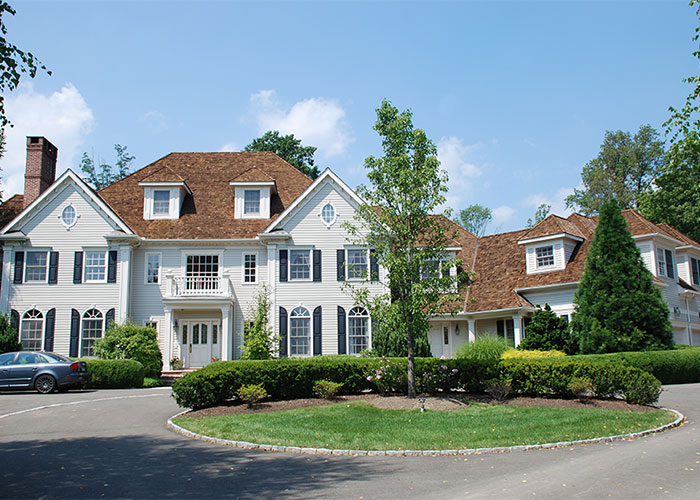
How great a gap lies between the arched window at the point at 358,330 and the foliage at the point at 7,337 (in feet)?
47.7

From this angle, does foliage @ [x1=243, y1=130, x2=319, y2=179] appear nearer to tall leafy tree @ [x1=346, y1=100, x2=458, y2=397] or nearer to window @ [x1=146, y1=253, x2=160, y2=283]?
window @ [x1=146, y1=253, x2=160, y2=283]

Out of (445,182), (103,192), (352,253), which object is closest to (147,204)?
(103,192)

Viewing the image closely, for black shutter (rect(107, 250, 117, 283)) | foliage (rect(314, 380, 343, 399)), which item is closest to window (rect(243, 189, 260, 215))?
black shutter (rect(107, 250, 117, 283))

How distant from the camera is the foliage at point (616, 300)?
22656 millimetres

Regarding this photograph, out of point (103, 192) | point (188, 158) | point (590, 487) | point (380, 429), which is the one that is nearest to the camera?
point (590, 487)

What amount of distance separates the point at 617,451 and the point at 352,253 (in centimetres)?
1884

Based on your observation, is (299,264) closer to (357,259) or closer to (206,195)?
(357,259)

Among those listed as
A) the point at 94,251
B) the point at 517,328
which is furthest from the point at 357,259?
the point at 94,251

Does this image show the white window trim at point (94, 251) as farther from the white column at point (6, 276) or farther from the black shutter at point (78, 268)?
the white column at point (6, 276)

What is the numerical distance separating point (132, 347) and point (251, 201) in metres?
9.50

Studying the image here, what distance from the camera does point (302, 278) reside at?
27.8 meters

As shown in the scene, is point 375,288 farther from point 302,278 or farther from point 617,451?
point 617,451

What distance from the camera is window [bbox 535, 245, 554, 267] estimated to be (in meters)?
29.4

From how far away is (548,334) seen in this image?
24688mm
